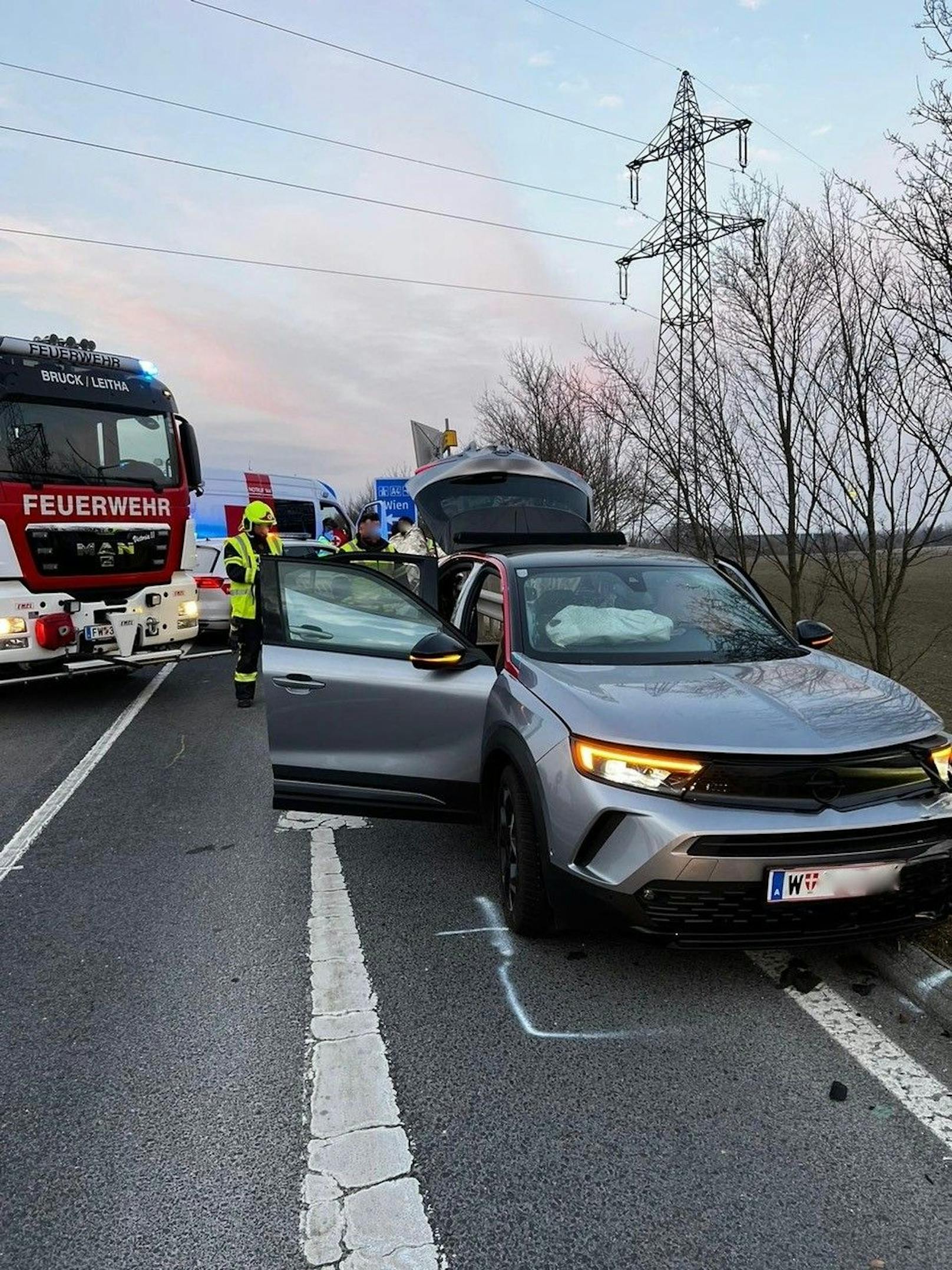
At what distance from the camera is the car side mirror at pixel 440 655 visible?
3734mm

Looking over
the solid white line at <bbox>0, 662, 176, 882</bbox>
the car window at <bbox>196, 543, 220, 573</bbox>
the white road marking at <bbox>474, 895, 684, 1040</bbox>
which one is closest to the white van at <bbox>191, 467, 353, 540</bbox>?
the car window at <bbox>196, 543, 220, 573</bbox>

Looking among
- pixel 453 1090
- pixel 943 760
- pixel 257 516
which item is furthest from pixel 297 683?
pixel 257 516

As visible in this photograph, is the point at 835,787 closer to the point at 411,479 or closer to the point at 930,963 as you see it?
the point at 930,963

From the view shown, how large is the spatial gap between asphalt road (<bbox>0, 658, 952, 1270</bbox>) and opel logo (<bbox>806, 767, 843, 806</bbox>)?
30.9 inches

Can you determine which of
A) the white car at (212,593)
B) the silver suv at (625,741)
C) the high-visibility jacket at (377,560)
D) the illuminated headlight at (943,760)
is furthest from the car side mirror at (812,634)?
the white car at (212,593)

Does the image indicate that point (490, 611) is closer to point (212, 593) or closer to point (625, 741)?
point (625, 741)

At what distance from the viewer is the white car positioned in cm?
1213

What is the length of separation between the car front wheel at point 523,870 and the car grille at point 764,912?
21.3 inches

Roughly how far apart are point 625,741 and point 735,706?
0.49 m

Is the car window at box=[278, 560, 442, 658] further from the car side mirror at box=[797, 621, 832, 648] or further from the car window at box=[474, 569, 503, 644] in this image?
the car side mirror at box=[797, 621, 832, 648]

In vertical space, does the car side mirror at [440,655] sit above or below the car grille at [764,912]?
above

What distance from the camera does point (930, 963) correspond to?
9.84 feet

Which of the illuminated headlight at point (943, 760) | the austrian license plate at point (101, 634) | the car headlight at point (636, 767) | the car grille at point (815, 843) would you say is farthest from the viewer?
the austrian license plate at point (101, 634)

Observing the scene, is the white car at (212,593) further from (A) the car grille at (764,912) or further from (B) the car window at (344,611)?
(A) the car grille at (764,912)
